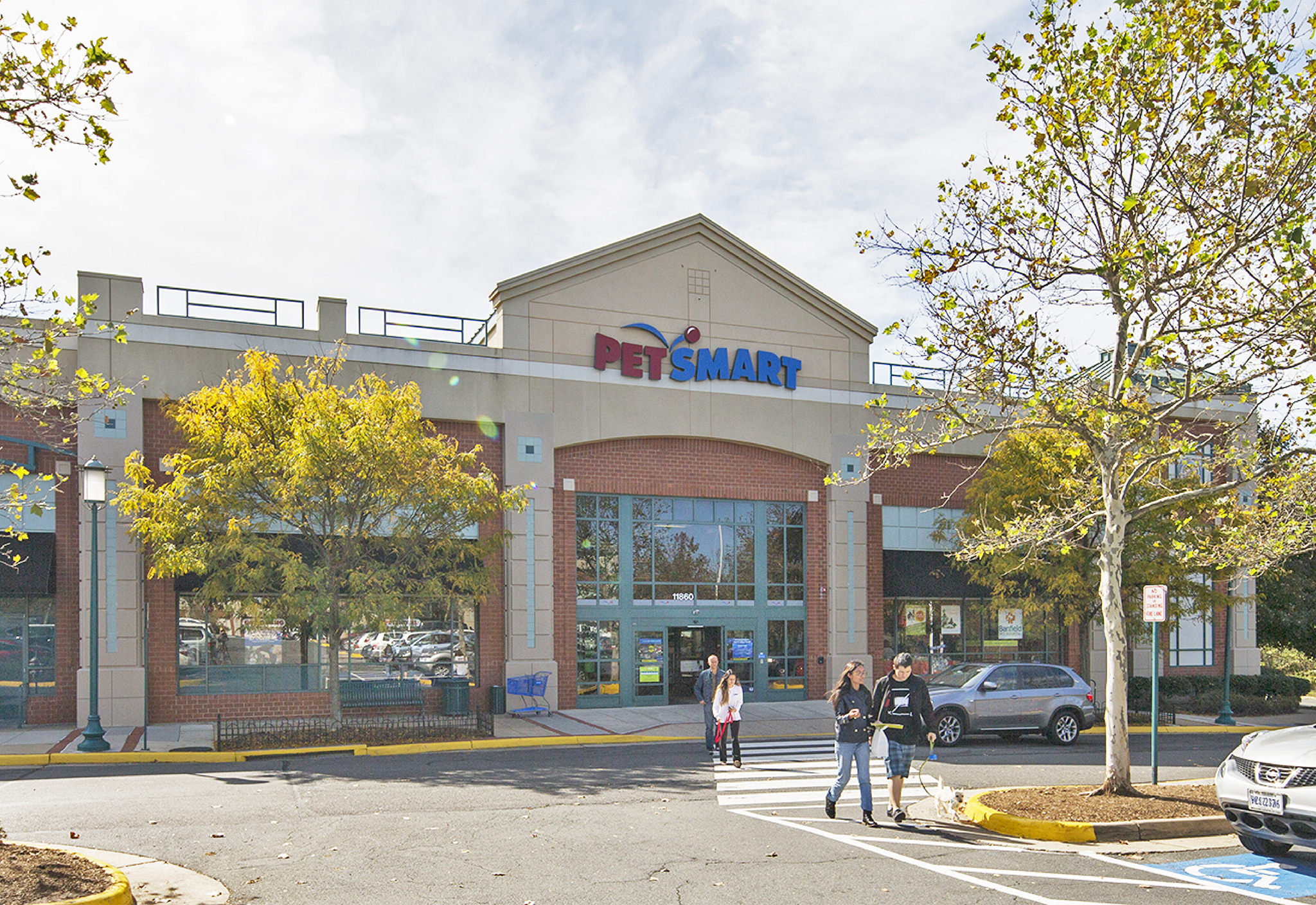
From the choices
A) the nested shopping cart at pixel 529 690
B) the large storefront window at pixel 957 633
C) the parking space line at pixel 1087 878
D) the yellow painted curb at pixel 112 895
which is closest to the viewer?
the yellow painted curb at pixel 112 895

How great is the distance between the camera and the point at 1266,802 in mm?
9195

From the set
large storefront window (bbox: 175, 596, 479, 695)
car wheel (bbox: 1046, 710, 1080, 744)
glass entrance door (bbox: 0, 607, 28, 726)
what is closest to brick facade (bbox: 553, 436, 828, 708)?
large storefront window (bbox: 175, 596, 479, 695)

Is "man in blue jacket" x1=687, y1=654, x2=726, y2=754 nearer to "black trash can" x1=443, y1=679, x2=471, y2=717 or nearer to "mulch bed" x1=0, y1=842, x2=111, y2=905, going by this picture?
"black trash can" x1=443, y1=679, x2=471, y2=717

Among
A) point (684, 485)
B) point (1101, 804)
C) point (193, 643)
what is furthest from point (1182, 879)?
point (193, 643)

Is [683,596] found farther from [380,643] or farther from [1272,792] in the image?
[1272,792]

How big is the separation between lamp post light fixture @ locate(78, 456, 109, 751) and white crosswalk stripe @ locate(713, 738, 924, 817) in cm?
954

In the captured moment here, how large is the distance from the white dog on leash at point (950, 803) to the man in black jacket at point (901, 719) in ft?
1.60

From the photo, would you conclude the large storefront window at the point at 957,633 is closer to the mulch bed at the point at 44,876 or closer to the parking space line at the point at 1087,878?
the parking space line at the point at 1087,878

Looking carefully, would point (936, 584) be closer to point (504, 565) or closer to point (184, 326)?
point (504, 565)

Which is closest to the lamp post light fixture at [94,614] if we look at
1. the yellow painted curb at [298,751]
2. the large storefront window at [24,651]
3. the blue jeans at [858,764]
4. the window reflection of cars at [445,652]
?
the yellow painted curb at [298,751]

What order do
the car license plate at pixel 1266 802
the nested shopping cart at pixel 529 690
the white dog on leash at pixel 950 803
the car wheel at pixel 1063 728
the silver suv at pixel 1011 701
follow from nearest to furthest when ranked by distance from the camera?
the car license plate at pixel 1266 802
the white dog on leash at pixel 950 803
the silver suv at pixel 1011 701
the car wheel at pixel 1063 728
the nested shopping cart at pixel 529 690

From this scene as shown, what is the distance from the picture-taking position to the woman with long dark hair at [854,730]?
10641mm

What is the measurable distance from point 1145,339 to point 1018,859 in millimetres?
5905

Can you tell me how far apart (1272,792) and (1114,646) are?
303 cm
